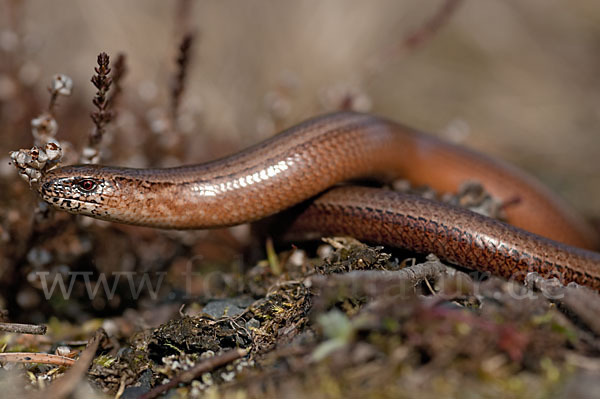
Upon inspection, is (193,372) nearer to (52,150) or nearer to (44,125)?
(52,150)

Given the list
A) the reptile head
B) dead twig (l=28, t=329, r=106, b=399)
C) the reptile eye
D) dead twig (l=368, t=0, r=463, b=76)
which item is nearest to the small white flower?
the reptile head

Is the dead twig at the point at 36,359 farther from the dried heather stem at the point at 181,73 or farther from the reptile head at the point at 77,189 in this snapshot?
the dried heather stem at the point at 181,73

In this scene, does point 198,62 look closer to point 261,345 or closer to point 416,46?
point 416,46

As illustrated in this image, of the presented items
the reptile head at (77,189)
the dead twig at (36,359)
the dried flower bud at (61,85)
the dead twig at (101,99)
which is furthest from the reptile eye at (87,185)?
the dead twig at (36,359)

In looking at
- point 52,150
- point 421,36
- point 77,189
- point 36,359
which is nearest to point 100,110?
point 52,150

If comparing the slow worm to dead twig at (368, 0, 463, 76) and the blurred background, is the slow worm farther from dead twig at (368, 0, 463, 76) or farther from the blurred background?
the blurred background

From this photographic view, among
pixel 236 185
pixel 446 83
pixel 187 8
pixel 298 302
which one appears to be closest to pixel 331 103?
pixel 187 8

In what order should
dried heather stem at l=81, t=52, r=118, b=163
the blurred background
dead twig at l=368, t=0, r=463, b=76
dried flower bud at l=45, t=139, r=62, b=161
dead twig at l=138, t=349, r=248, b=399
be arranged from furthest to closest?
the blurred background, dead twig at l=368, t=0, r=463, b=76, dried flower bud at l=45, t=139, r=62, b=161, dried heather stem at l=81, t=52, r=118, b=163, dead twig at l=138, t=349, r=248, b=399
